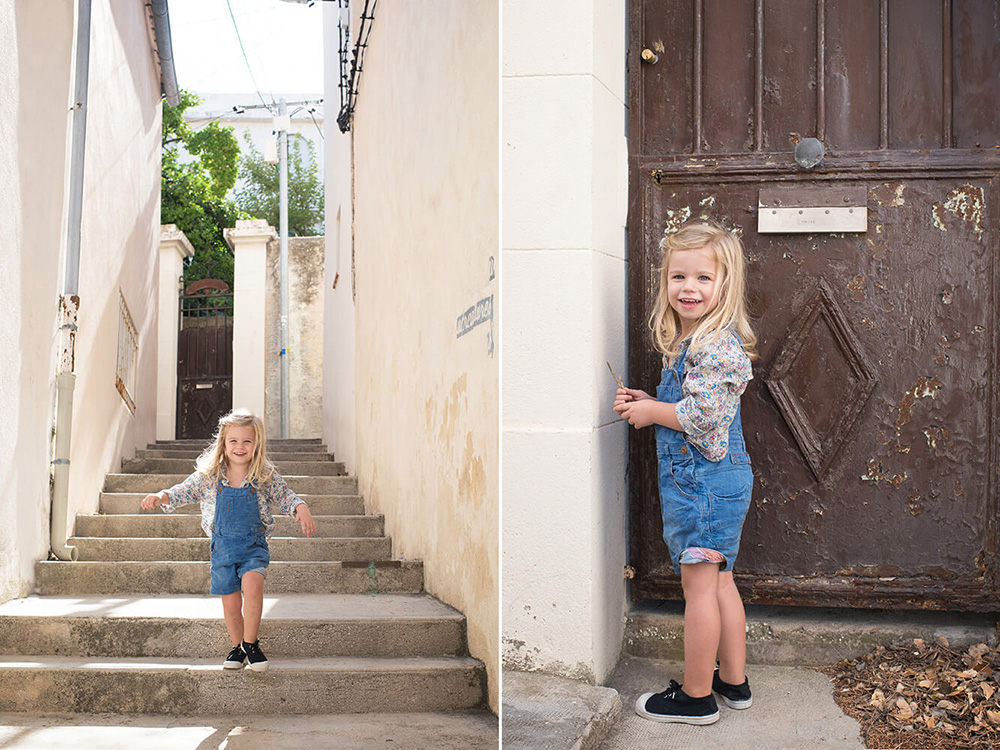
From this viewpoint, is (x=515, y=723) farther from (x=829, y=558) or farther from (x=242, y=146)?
(x=242, y=146)

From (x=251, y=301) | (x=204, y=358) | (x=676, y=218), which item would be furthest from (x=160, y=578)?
(x=676, y=218)

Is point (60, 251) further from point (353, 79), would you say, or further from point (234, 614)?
point (353, 79)

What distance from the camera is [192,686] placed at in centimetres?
171

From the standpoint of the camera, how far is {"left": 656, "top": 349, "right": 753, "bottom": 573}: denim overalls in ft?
7.47

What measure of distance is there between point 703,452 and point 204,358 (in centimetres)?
117

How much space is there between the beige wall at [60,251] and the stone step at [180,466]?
4cm

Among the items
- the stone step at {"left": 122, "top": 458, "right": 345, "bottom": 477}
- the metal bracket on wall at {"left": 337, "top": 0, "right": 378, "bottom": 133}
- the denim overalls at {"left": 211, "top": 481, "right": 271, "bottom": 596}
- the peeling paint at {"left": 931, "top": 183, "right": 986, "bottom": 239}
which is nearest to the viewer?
the denim overalls at {"left": 211, "top": 481, "right": 271, "bottom": 596}

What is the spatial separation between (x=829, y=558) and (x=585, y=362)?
89cm

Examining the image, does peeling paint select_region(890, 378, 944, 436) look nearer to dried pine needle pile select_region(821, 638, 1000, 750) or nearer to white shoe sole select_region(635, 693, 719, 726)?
dried pine needle pile select_region(821, 638, 1000, 750)

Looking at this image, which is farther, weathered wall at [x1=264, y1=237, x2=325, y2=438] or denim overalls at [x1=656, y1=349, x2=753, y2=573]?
denim overalls at [x1=656, y1=349, x2=753, y2=573]

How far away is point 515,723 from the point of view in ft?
6.85

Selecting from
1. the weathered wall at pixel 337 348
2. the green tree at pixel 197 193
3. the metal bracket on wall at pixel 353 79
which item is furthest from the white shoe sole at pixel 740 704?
the metal bracket on wall at pixel 353 79

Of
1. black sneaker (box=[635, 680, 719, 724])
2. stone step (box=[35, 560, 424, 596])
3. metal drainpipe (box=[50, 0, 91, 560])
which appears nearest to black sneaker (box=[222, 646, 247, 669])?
stone step (box=[35, 560, 424, 596])

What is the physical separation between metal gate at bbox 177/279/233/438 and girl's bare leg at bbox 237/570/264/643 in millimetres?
266
